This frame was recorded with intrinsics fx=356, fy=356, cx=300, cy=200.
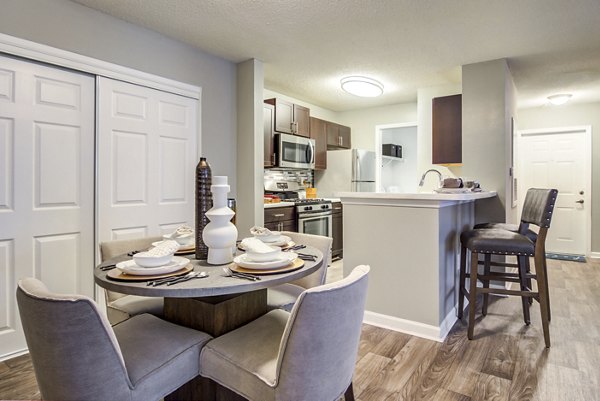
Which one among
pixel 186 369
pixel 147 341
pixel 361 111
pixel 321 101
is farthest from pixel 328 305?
pixel 361 111

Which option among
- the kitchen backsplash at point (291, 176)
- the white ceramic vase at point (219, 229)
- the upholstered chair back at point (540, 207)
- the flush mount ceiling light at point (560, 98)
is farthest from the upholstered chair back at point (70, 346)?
the flush mount ceiling light at point (560, 98)

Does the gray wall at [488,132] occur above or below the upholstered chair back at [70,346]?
above

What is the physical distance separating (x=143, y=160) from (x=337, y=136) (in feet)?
11.2

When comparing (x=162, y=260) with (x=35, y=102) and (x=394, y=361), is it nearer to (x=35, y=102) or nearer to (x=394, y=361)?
(x=394, y=361)

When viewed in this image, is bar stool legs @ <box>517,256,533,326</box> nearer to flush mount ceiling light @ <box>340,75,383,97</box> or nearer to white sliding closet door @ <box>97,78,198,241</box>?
flush mount ceiling light @ <box>340,75,383,97</box>

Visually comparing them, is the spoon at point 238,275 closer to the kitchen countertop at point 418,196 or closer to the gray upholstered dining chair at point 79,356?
the gray upholstered dining chair at point 79,356

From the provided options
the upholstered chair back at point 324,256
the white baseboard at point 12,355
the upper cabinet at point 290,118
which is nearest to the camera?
the upholstered chair back at point 324,256

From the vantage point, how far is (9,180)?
221 centimetres

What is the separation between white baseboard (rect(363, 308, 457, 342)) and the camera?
2449mm

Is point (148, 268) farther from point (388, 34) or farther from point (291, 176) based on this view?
point (291, 176)

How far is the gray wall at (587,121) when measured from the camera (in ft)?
17.4

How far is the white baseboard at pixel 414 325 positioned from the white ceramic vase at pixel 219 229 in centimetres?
157

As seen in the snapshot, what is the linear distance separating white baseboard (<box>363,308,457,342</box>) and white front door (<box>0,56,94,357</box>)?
2.13 m

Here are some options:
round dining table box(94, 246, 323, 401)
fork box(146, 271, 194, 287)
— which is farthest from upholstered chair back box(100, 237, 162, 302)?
fork box(146, 271, 194, 287)
